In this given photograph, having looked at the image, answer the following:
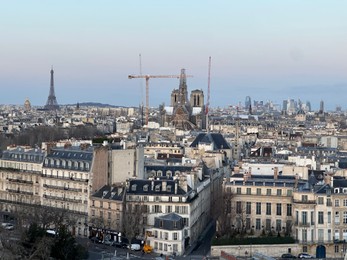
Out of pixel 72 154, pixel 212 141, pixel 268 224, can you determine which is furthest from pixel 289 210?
pixel 212 141

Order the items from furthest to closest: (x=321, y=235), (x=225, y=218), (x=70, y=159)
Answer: (x=70, y=159) → (x=225, y=218) → (x=321, y=235)

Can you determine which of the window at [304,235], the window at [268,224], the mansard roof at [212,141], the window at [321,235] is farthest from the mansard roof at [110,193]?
the mansard roof at [212,141]

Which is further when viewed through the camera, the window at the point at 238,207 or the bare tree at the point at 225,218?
the window at the point at 238,207

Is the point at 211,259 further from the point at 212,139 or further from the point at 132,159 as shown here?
the point at 212,139

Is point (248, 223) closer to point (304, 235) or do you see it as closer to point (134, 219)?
point (304, 235)

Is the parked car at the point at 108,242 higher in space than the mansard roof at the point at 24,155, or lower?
lower

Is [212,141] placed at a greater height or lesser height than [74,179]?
greater

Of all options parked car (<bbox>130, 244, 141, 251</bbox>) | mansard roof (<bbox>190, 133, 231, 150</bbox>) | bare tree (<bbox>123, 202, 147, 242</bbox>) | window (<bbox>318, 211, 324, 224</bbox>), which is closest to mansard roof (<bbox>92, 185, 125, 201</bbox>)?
bare tree (<bbox>123, 202, 147, 242</bbox>)

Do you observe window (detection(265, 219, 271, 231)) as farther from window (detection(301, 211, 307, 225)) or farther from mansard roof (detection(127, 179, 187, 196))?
mansard roof (detection(127, 179, 187, 196))

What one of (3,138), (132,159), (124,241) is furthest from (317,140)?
(124,241)

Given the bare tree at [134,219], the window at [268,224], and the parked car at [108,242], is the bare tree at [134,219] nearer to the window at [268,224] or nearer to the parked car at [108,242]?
the parked car at [108,242]

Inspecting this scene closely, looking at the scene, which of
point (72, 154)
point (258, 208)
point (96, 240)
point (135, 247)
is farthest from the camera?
point (72, 154)
